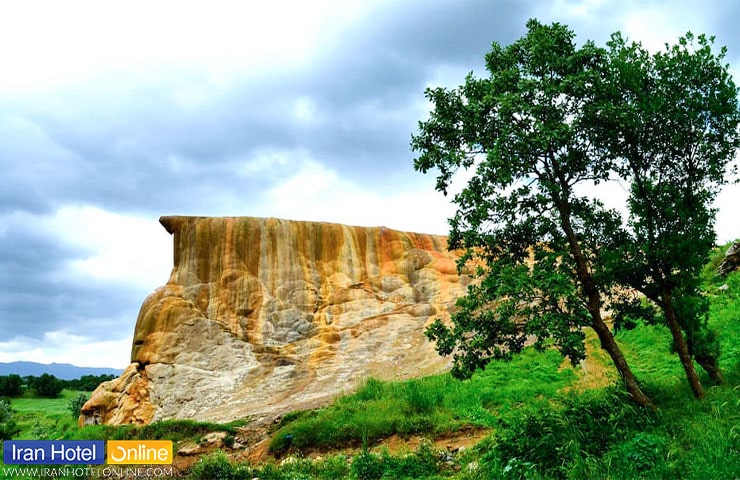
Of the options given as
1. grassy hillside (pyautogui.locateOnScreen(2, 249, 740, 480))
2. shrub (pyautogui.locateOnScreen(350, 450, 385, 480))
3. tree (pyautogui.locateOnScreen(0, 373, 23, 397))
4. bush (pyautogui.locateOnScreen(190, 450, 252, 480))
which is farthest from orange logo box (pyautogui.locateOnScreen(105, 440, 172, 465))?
tree (pyautogui.locateOnScreen(0, 373, 23, 397))

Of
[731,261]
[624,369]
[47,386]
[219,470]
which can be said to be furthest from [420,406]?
[47,386]

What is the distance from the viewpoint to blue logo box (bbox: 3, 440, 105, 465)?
1770cm

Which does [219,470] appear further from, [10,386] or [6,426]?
[10,386]

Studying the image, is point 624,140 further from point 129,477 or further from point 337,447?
point 129,477

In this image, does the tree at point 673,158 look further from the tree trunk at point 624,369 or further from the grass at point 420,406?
the grass at point 420,406

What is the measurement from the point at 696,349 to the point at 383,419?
832 cm

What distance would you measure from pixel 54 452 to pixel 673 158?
66.7 ft

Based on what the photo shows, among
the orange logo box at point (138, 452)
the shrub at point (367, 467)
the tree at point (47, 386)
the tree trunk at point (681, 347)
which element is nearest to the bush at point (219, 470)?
the orange logo box at point (138, 452)

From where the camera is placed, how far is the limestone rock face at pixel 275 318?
2334 centimetres

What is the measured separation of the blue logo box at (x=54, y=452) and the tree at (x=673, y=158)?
1722cm

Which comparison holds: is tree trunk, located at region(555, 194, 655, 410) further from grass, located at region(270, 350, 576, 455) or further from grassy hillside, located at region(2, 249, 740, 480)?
grass, located at region(270, 350, 576, 455)

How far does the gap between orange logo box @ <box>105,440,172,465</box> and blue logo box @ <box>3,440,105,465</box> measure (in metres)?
0.34

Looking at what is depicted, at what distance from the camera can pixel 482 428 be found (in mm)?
14719

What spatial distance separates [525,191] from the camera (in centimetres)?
1166
